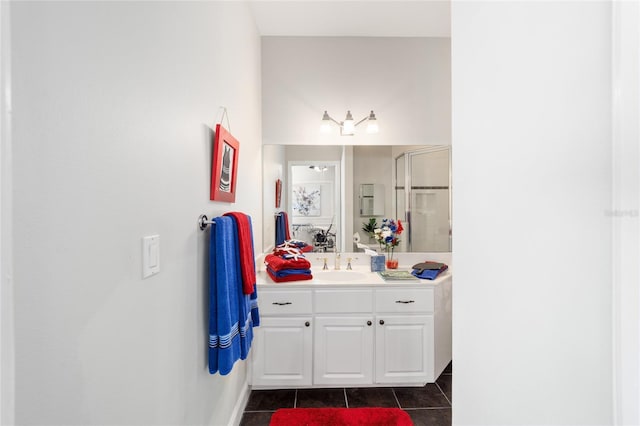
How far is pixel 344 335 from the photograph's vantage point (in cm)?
226

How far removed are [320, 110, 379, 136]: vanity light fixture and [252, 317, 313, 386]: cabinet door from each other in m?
1.58

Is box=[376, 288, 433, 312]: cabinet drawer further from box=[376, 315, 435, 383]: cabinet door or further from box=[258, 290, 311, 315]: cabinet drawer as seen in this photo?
box=[258, 290, 311, 315]: cabinet drawer

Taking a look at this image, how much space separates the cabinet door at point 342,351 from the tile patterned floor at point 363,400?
91 mm

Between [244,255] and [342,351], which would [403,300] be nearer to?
[342,351]

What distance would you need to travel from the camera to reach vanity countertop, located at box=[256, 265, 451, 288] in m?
2.26

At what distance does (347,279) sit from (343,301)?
335 millimetres

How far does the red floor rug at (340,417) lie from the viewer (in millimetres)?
1955
